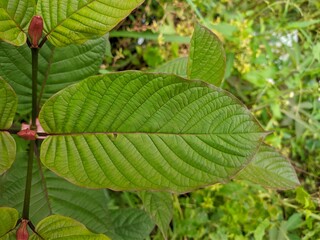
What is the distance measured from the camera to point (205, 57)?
2.56 feet

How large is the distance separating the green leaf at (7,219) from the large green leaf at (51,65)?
25 cm

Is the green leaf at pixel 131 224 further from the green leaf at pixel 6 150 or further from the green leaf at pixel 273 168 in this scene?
the green leaf at pixel 6 150

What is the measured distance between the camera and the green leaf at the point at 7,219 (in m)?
0.64

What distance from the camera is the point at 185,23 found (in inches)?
56.5

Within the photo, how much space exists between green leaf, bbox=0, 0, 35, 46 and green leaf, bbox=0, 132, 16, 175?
0.43 ft

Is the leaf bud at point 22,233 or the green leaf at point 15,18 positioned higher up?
the green leaf at point 15,18

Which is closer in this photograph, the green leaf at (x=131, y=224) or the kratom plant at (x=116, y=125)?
the kratom plant at (x=116, y=125)

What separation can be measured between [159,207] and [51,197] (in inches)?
8.0

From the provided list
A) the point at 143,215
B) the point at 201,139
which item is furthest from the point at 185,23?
the point at 201,139

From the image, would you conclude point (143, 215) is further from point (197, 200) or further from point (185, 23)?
Result: point (185, 23)

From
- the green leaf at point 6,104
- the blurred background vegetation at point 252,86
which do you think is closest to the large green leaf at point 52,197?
the green leaf at point 6,104

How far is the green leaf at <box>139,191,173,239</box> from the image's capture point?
89 centimetres

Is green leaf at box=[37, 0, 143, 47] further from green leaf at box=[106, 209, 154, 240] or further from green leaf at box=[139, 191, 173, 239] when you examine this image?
green leaf at box=[106, 209, 154, 240]

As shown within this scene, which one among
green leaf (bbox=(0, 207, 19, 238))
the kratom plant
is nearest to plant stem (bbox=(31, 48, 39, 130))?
the kratom plant
